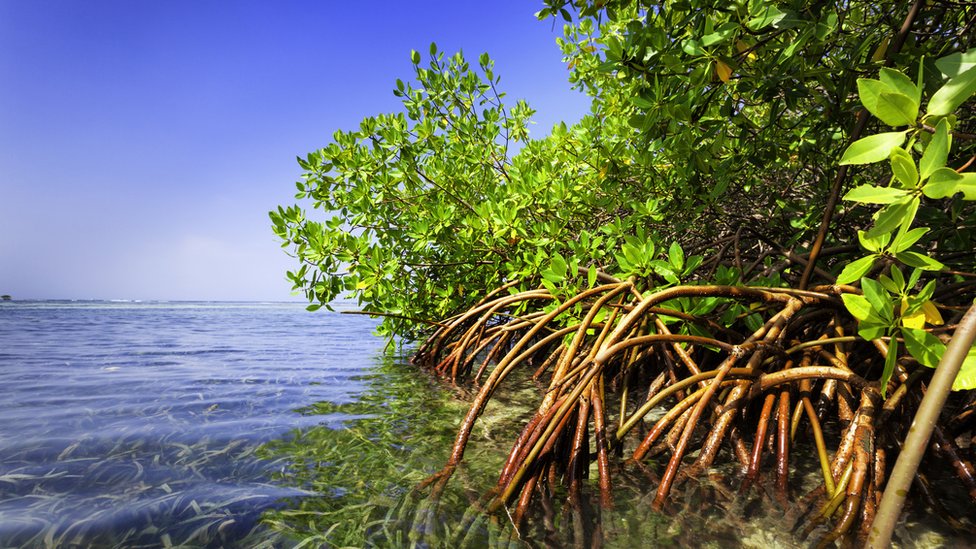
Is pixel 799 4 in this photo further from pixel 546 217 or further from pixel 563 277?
pixel 546 217

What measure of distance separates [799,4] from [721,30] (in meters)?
0.21

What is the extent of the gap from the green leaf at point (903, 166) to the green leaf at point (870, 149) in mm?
26

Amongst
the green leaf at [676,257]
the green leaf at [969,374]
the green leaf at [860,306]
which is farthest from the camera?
the green leaf at [676,257]

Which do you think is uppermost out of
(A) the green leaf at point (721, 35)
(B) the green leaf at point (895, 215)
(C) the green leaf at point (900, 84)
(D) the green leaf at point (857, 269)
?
(A) the green leaf at point (721, 35)

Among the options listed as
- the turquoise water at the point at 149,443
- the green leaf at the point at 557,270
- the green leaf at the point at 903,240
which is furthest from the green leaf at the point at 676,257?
the turquoise water at the point at 149,443

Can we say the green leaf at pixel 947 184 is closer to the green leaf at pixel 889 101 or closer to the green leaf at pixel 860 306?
the green leaf at pixel 889 101

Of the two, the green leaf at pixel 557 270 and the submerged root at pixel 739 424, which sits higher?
the green leaf at pixel 557 270

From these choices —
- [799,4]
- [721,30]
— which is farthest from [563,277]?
[799,4]

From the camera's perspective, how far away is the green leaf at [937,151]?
0.72m

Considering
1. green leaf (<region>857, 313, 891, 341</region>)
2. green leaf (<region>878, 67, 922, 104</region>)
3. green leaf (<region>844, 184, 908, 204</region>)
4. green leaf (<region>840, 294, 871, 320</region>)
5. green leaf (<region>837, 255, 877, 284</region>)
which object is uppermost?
green leaf (<region>878, 67, 922, 104</region>)

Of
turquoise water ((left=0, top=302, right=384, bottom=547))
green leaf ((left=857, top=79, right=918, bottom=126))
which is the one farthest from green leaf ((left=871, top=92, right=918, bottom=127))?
turquoise water ((left=0, top=302, right=384, bottom=547))

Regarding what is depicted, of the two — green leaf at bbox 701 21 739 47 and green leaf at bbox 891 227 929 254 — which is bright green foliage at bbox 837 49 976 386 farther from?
green leaf at bbox 701 21 739 47

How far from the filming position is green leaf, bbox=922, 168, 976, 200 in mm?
740

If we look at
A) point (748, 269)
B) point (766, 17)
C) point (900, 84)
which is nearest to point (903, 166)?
point (900, 84)
